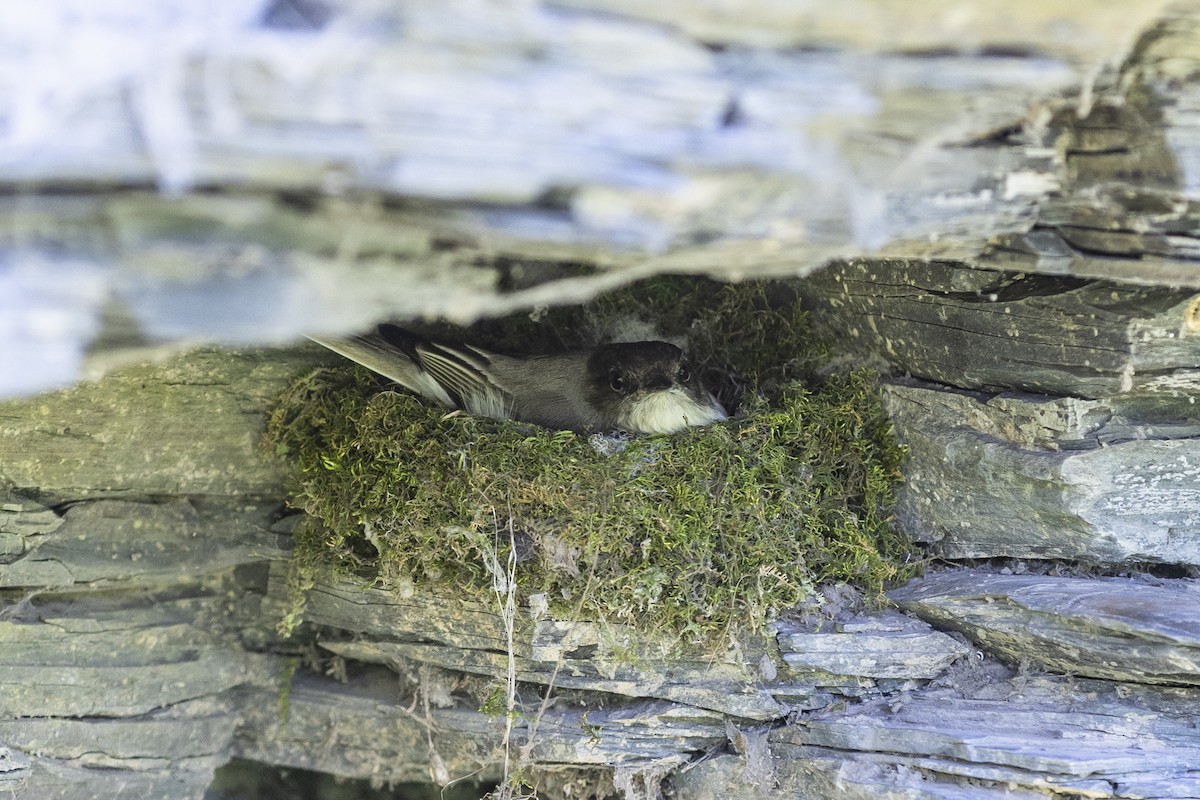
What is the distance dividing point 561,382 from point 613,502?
107cm

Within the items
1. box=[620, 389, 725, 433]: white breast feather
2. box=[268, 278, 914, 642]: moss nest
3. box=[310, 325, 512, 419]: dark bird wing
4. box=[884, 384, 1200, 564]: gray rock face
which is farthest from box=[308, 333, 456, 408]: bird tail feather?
box=[884, 384, 1200, 564]: gray rock face

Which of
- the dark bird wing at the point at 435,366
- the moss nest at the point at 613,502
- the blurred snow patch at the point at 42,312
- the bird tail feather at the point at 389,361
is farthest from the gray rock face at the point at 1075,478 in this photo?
the blurred snow patch at the point at 42,312

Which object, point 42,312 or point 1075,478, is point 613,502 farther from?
point 42,312

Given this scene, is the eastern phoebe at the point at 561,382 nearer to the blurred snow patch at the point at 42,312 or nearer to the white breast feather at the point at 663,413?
the white breast feather at the point at 663,413

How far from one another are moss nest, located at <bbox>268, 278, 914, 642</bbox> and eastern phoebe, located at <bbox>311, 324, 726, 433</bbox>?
A: 0.76 ft

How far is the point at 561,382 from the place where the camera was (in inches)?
179

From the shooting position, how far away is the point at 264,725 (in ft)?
14.7

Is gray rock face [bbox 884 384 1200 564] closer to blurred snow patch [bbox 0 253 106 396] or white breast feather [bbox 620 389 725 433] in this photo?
white breast feather [bbox 620 389 725 433]

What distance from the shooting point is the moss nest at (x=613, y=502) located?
353cm

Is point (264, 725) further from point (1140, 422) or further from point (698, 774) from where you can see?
point (1140, 422)

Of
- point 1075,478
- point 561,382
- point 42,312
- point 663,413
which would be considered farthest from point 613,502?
point 42,312

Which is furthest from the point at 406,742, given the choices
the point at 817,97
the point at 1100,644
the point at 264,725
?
the point at 817,97

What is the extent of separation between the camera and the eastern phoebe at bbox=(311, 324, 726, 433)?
4.21 m

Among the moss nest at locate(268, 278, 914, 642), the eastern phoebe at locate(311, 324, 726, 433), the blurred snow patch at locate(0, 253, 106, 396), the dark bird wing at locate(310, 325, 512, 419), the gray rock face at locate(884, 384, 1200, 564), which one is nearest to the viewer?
the blurred snow patch at locate(0, 253, 106, 396)
